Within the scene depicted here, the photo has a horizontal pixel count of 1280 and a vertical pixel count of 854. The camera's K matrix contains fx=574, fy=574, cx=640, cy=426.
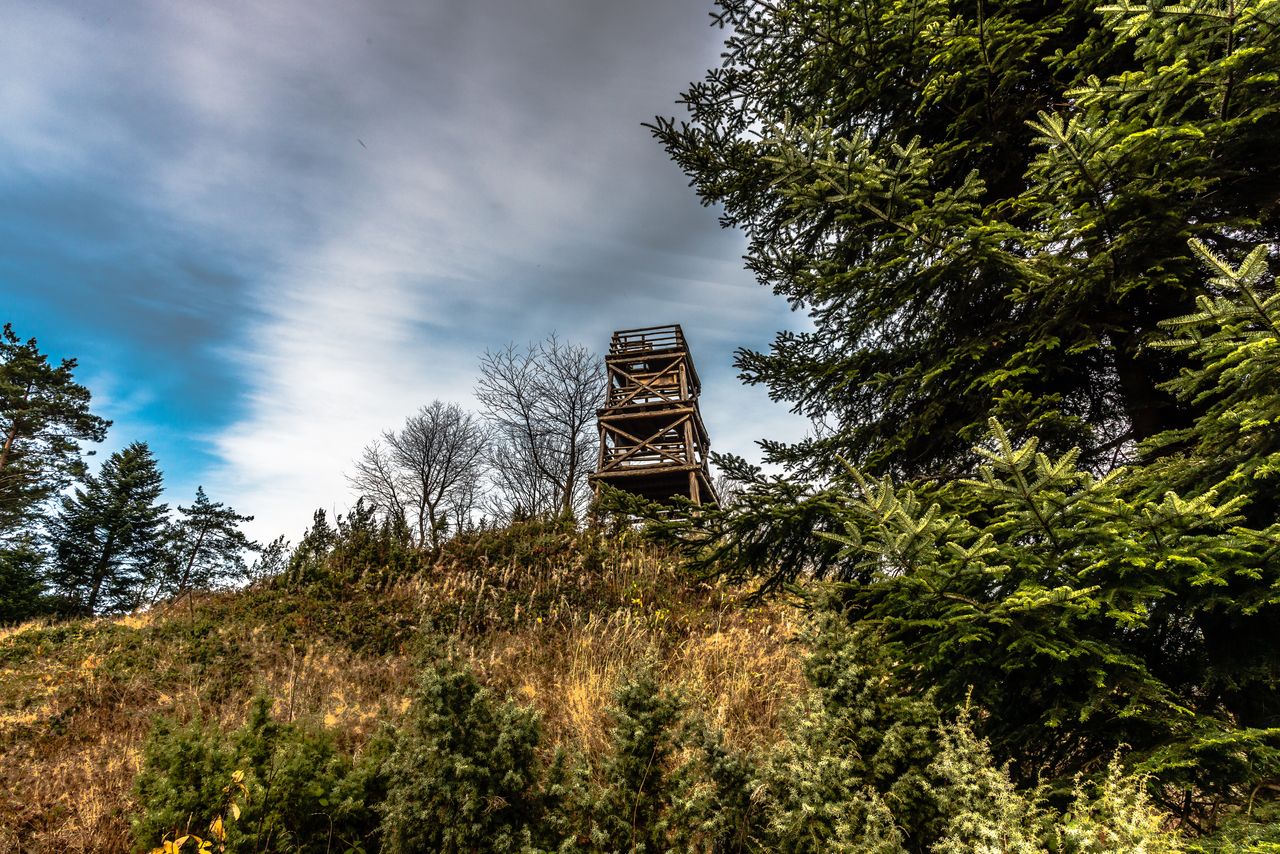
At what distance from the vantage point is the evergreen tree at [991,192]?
2.70 metres

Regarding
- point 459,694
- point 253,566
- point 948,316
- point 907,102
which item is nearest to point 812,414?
point 948,316

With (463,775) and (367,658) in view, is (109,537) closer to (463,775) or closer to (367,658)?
(367,658)

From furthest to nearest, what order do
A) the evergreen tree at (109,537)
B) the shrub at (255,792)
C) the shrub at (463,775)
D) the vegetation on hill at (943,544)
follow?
the evergreen tree at (109,537), the shrub at (255,792), the shrub at (463,775), the vegetation on hill at (943,544)

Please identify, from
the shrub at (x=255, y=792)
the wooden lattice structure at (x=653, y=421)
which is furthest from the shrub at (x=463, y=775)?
the wooden lattice structure at (x=653, y=421)

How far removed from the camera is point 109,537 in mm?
25344

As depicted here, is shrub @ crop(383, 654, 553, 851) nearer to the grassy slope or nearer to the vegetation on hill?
the vegetation on hill

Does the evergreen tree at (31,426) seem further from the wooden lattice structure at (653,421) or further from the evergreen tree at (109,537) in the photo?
the wooden lattice structure at (653,421)

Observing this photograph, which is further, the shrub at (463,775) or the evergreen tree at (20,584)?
the evergreen tree at (20,584)

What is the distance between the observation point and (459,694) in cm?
297

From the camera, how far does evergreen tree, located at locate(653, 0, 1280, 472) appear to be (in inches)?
106

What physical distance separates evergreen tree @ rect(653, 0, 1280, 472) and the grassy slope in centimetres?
237

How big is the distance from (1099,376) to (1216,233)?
1.14 metres

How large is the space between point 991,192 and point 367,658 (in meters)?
8.32

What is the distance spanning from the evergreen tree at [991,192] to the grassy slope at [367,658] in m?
2.37
